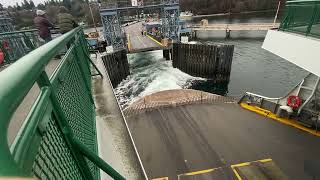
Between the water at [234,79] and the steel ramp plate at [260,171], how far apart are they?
537 inches

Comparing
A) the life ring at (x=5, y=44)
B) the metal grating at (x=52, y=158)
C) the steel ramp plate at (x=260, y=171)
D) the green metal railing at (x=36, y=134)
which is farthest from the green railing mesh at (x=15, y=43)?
the steel ramp plate at (x=260, y=171)

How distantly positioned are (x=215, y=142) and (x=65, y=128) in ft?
38.3

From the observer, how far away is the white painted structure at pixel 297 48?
276 inches

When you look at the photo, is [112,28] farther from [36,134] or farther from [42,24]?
[36,134]

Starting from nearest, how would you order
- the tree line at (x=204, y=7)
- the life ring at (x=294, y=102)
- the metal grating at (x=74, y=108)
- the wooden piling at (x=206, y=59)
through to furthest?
1. the metal grating at (x=74, y=108)
2. the life ring at (x=294, y=102)
3. the wooden piling at (x=206, y=59)
4. the tree line at (x=204, y=7)

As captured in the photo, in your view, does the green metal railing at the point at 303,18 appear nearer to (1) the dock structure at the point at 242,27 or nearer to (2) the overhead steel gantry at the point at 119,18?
(2) the overhead steel gantry at the point at 119,18

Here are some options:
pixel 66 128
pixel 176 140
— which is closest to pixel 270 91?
pixel 176 140

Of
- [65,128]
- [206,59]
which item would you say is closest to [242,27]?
[206,59]

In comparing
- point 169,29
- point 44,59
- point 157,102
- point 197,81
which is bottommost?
point 197,81

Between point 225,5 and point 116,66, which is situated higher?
point 225,5

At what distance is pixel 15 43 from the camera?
32.0 ft

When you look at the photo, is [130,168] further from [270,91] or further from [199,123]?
[270,91]

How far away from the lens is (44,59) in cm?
135

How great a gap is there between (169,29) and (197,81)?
1180 cm
